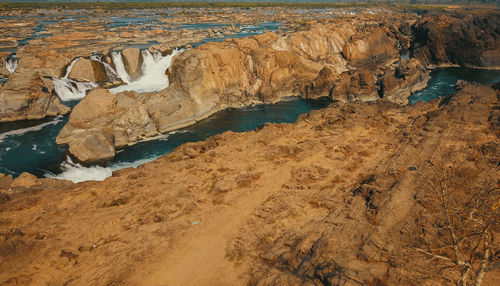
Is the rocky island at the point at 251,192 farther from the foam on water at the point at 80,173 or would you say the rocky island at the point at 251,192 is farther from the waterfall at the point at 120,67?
the waterfall at the point at 120,67

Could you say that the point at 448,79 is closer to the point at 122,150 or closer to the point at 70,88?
the point at 122,150

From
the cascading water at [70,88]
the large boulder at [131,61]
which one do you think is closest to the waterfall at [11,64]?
the cascading water at [70,88]

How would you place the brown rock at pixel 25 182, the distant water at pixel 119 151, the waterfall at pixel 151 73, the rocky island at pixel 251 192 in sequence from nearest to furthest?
1. the rocky island at pixel 251 192
2. the brown rock at pixel 25 182
3. the distant water at pixel 119 151
4. the waterfall at pixel 151 73

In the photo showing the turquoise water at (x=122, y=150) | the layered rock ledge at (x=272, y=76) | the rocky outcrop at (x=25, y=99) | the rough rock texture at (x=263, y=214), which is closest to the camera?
the rough rock texture at (x=263, y=214)

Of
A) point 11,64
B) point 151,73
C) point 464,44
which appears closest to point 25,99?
point 151,73

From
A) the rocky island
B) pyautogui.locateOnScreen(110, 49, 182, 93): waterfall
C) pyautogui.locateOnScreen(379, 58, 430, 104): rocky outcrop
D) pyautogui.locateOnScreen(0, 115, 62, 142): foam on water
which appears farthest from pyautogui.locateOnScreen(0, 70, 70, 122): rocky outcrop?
pyautogui.locateOnScreen(379, 58, 430, 104): rocky outcrop

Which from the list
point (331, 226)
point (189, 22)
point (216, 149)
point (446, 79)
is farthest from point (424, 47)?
point (189, 22)
